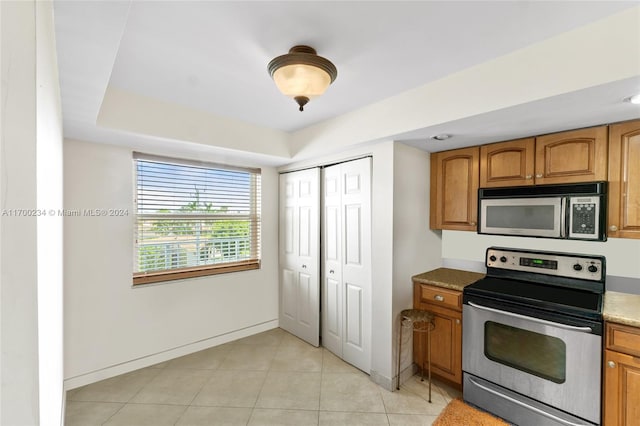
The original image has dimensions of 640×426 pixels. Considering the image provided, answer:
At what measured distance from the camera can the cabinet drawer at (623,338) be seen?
5.20 ft

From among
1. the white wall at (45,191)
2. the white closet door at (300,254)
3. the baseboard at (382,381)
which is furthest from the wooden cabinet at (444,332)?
the white wall at (45,191)

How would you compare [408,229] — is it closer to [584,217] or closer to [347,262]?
[347,262]

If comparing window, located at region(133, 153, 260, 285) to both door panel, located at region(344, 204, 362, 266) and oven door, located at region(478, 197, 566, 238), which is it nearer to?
door panel, located at region(344, 204, 362, 266)

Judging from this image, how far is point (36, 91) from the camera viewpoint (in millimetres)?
649

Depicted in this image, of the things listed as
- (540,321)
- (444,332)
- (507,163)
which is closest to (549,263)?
(540,321)

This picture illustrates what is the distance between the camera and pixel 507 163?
7.66ft

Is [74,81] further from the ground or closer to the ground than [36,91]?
further from the ground

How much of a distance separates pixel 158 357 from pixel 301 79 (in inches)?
115

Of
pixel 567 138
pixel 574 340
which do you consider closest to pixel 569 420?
pixel 574 340

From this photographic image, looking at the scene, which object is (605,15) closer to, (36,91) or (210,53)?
(210,53)

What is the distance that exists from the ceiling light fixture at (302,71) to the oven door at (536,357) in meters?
1.98

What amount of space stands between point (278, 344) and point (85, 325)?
1.82m

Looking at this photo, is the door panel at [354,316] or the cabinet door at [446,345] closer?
the cabinet door at [446,345]

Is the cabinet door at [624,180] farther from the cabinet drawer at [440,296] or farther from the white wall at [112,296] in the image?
the white wall at [112,296]
